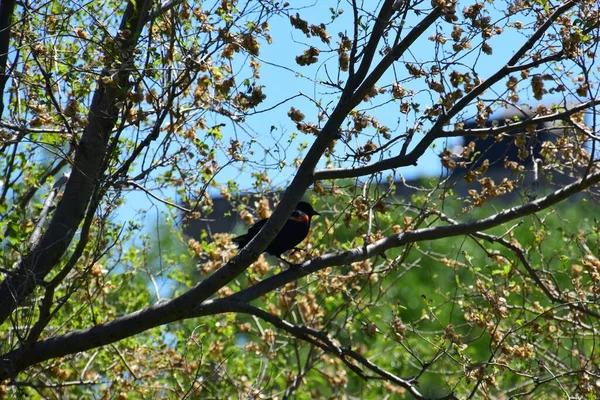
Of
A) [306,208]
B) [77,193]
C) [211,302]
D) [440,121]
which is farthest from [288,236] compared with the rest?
[440,121]

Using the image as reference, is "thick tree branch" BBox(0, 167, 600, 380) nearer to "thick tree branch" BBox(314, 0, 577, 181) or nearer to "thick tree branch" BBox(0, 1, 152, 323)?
"thick tree branch" BBox(0, 1, 152, 323)

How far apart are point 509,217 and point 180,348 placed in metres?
3.90

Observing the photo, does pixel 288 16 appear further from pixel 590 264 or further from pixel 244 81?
pixel 590 264

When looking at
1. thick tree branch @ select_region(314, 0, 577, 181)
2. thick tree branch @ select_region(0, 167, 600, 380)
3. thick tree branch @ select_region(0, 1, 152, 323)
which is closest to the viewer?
thick tree branch @ select_region(314, 0, 577, 181)

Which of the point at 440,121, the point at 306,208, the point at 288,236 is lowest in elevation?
the point at 440,121

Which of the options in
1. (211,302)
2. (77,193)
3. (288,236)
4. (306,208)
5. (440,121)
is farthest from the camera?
(306,208)

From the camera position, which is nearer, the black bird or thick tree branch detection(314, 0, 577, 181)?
thick tree branch detection(314, 0, 577, 181)

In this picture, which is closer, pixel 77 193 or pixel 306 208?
pixel 77 193

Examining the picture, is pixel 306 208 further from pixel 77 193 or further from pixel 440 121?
pixel 440 121

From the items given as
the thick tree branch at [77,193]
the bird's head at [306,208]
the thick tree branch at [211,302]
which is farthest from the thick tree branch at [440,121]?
the bird's head at [306,208]

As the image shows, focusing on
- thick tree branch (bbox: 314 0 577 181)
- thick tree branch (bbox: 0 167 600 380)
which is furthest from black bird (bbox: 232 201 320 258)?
thick tree branch (bbox: 314 0 577 181)

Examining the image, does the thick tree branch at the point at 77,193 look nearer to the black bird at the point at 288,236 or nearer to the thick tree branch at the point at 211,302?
the thick tree branch at the point at 211,302

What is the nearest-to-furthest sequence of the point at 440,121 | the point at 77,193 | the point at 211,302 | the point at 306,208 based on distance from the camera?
the point at 440,121 < the point at 211,302 < the point at 77,193 < the point at 306,208

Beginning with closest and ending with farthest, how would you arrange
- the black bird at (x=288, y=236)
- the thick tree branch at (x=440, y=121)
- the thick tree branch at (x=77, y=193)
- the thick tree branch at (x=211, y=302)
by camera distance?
the thick tree branch at (x=440, y=121)
the thick tree branch at (x=211, y=302)
the thick tree branch at (x=77, y=193)
the black bird at (x=288, y=236)
